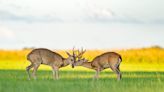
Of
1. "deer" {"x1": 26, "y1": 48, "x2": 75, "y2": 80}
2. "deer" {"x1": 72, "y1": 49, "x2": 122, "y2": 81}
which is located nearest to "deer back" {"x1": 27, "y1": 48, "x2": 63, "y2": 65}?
"deer" {"x1": 26, "y1": 48, "x2": 75, "y2": 80}

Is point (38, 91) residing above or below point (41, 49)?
below

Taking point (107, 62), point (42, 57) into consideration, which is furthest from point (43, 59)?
point (107, 62)

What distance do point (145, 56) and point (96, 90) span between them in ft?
85.7

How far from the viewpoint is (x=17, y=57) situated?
4175 cm

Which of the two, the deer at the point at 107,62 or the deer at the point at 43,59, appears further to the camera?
the deer at the point at 43,59

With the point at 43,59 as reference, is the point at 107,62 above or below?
below

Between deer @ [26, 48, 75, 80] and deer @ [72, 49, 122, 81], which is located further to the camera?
deer @ [26, 48, 75, 80]

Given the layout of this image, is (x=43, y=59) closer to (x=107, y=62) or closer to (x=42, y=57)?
(x=42, y=57)

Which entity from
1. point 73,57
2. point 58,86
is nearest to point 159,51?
point 73,57

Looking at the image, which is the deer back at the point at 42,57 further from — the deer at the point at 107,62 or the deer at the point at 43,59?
the deer at the point at 107,62

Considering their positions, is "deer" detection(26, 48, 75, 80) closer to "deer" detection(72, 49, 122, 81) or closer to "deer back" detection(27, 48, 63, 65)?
"deer back" detection(27, 48, 63, 65)

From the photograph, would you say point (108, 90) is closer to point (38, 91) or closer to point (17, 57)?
point (38, 91)

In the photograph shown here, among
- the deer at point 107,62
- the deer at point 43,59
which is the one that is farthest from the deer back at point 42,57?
the deer at point 107,62

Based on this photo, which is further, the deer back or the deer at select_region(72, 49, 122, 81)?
the deer back
